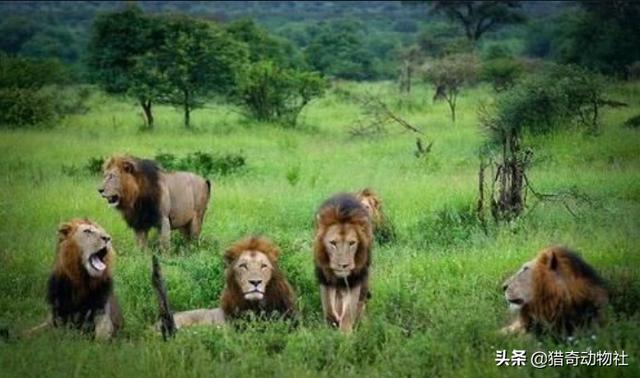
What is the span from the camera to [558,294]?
643cm

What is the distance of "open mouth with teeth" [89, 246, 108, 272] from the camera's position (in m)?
6.82

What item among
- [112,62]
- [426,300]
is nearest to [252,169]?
[426,300]

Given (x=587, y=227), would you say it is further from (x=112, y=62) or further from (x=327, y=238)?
(x=112, y=62)

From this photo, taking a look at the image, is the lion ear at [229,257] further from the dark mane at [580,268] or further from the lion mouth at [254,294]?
the dark mane at [580,268]

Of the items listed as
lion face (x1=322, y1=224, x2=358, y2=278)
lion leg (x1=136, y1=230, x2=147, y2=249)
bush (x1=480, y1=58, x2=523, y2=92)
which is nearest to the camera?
lion face (x1=322, y1=224, x2=358, y2=278)

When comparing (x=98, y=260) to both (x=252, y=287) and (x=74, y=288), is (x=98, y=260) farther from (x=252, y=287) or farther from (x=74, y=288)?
(x=252, y=287)

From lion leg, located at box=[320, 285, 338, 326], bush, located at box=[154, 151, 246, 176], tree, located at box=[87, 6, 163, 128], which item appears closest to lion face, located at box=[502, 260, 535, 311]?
lion leg, located at box=[320, 285, 338, 326]

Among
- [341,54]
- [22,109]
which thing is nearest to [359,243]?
[22,109]

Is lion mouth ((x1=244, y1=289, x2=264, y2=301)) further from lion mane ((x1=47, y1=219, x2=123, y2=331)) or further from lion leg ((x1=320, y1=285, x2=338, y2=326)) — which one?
lion mane ((x1=47, y1=219, x2=123, y2=331))

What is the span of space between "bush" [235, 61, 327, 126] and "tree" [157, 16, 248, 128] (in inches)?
18.7

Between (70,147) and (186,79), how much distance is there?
6192mm

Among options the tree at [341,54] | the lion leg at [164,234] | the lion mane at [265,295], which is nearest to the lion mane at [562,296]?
the lion mane at [265,295]

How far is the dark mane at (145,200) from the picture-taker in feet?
31.8

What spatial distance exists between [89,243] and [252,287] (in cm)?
117
